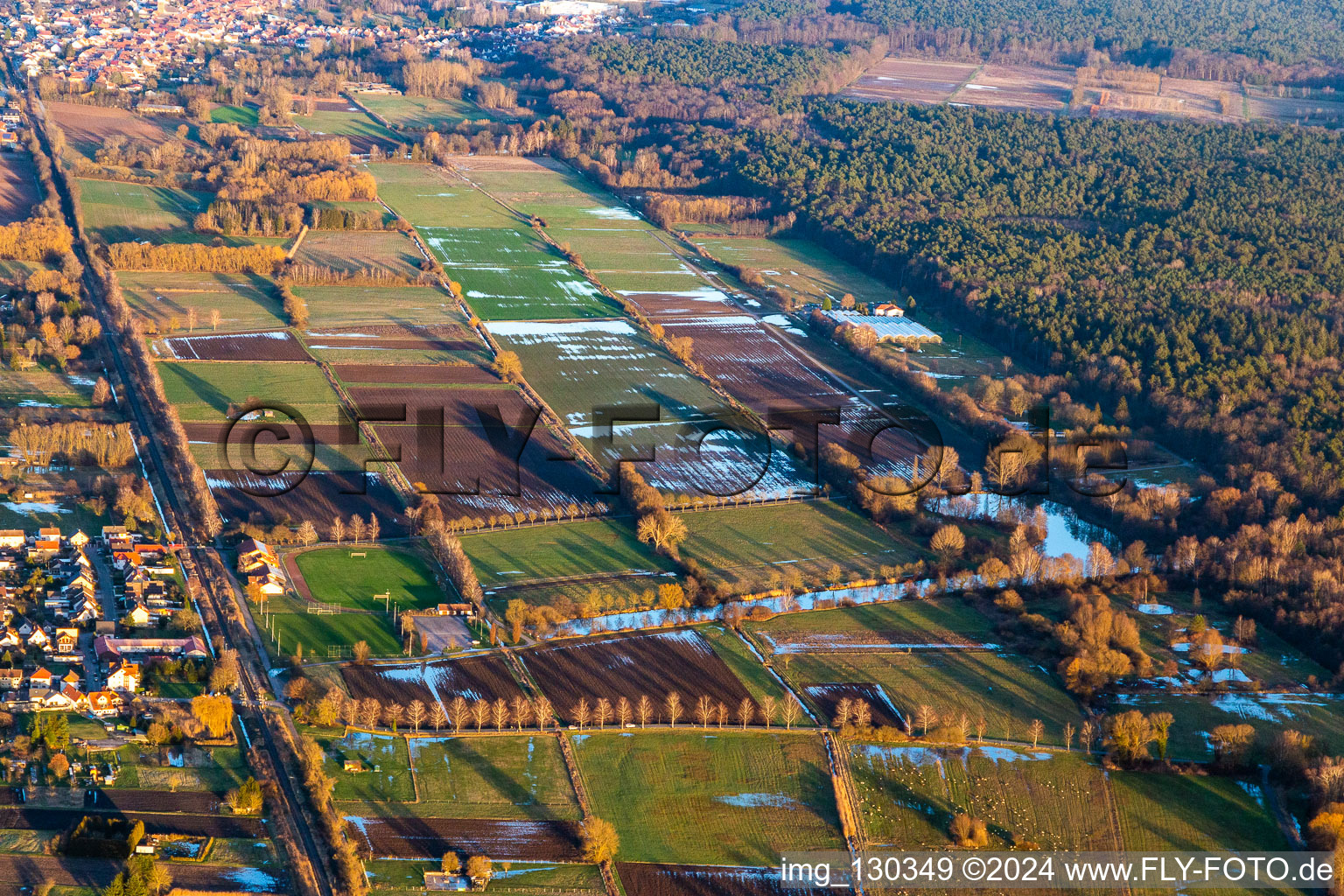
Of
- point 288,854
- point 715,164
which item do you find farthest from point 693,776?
point 715,164

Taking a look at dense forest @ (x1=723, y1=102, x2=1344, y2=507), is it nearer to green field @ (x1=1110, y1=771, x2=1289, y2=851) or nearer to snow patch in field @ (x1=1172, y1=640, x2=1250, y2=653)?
snow patch in field @ (x1=1172, y1=640, x2=1250, y2=653)

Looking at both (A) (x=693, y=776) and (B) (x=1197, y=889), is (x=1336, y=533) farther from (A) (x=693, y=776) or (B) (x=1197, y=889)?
(A) (x=693, y=776)

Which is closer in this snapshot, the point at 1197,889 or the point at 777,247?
the point at 1197,889

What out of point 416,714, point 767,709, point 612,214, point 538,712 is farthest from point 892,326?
point 416,714

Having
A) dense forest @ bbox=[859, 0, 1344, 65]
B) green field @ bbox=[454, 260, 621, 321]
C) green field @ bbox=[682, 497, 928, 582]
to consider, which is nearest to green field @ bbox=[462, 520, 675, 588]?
green field @ bbox=[682, 497, 928, 582]

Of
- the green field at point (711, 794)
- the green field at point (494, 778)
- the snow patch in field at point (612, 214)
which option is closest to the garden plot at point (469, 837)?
the green field at point (494, 778)

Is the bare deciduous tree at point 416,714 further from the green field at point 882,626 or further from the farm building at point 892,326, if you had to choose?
the farm building at point 892,326
